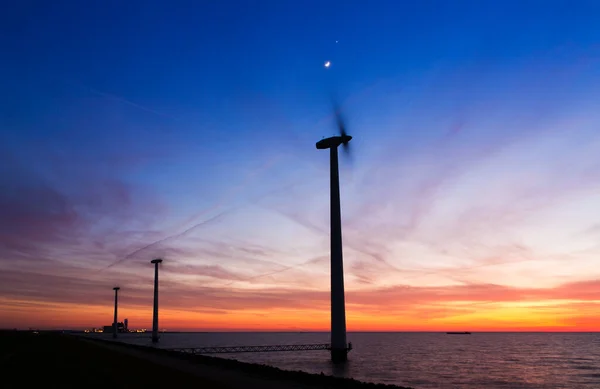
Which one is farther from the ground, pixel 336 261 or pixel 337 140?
pixel 337 140

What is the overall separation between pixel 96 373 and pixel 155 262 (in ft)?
504

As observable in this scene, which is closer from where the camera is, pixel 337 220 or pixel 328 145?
pixel 337 220

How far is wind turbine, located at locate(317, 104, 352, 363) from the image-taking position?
79.2m

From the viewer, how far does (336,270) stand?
7962cm

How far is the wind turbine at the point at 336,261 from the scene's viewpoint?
3118 inches

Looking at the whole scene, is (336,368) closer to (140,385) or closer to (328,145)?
(328,145)

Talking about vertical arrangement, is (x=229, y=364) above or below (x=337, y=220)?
below

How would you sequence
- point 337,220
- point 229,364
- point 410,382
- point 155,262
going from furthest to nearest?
point 155,262, point 337,220, point 410,382, point 229,364

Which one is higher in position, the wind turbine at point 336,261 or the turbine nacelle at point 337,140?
the turbine nacelle at point 337,140

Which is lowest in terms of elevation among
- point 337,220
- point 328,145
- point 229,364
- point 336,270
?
point 229,364

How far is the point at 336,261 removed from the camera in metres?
80.0

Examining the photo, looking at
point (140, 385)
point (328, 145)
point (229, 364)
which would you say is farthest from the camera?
point (328, 145)

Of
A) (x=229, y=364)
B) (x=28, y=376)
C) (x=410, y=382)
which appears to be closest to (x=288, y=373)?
(x=229, y=364)

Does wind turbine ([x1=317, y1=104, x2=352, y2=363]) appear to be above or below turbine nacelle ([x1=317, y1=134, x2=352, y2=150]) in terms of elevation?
below
